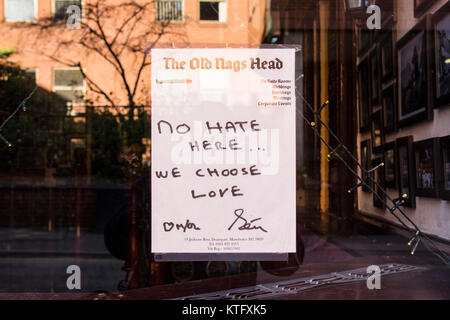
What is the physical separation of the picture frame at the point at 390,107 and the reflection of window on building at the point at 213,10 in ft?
4.60

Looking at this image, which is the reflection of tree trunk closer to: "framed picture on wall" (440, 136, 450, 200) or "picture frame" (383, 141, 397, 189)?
"picture frame" (383, 141, 397, 189)

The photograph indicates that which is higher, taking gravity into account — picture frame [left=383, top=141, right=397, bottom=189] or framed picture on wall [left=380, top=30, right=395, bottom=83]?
framed picture on wall [left=380, top=30, right=395, bottom=83]

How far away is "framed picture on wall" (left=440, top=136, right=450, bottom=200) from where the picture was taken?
12.3 ft

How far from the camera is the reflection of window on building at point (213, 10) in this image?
411cm

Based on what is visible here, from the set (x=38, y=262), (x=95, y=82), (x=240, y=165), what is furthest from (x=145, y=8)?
(x=38, y=262)

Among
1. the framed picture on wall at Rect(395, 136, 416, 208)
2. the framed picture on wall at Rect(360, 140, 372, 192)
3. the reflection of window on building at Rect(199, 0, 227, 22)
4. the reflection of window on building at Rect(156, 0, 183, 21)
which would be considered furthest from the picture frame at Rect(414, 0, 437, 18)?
the reflection of window on building at Rect(156, 0, 183, 21)

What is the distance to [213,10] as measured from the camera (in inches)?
163

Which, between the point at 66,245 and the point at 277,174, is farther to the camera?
the point at 66,245

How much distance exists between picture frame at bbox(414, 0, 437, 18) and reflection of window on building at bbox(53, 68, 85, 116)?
2666mm

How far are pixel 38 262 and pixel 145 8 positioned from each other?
2441 millimetres

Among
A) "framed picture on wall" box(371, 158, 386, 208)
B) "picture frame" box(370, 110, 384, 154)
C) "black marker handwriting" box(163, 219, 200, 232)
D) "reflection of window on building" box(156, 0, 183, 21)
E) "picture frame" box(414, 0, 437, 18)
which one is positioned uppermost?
"reflection of window on building" box(156, 0, 183, 21)

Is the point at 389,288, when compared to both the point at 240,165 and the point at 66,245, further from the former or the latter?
the point at 66,245

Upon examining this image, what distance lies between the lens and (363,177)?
→ 162 inches

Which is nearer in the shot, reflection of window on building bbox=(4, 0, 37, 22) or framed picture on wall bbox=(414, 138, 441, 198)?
framed picture on wall bbox=(414, 138, 441, 198)
